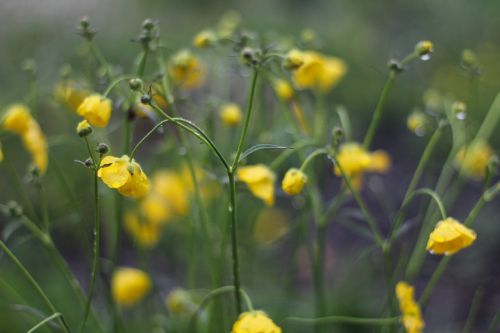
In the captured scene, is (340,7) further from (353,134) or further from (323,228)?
(323,228)

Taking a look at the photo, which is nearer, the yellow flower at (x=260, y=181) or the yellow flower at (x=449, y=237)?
the yellow flower at (x=449, y=237)

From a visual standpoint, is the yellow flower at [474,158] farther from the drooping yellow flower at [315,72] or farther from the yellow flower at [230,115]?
the yellow flower at [230,115]

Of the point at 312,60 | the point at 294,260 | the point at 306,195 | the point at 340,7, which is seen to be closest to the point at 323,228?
the point at 306,195

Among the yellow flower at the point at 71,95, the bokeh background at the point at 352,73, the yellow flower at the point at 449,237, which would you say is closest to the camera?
the yellow flower at the point at 449,237

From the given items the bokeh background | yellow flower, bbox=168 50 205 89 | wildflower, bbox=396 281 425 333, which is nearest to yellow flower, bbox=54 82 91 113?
the bokeh background

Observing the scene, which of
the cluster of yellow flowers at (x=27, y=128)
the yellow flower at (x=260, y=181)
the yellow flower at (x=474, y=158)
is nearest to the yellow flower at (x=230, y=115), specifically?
the yellow flower at (x=260, y=181)

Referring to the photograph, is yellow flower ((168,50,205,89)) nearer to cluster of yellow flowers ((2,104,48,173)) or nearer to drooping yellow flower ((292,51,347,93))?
drooping yellow flower ((292,51,347,93))
